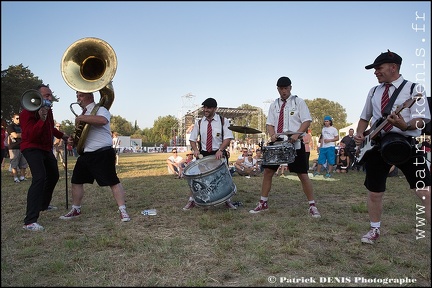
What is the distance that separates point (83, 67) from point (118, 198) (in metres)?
2.09

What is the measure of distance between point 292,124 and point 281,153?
2.10ft

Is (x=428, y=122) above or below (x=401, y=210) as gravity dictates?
above

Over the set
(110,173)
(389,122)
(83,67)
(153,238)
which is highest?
(83,67)

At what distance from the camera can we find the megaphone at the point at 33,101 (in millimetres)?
4250

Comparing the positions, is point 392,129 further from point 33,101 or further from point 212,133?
point 33,101

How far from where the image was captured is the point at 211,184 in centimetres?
526

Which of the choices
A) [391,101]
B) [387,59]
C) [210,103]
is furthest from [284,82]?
[391,101]

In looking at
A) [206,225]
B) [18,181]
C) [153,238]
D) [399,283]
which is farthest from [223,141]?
[18,181]

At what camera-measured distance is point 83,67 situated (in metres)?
5.04

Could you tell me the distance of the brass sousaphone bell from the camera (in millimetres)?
4777

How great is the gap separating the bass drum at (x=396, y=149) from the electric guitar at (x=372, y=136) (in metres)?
0.20

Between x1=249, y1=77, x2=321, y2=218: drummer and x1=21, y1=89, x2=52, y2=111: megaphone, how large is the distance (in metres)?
3.27

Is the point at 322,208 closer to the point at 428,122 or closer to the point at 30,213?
the point at 428,122

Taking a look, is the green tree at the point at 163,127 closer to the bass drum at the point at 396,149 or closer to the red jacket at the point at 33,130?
the red jacket at the point at 33,130
